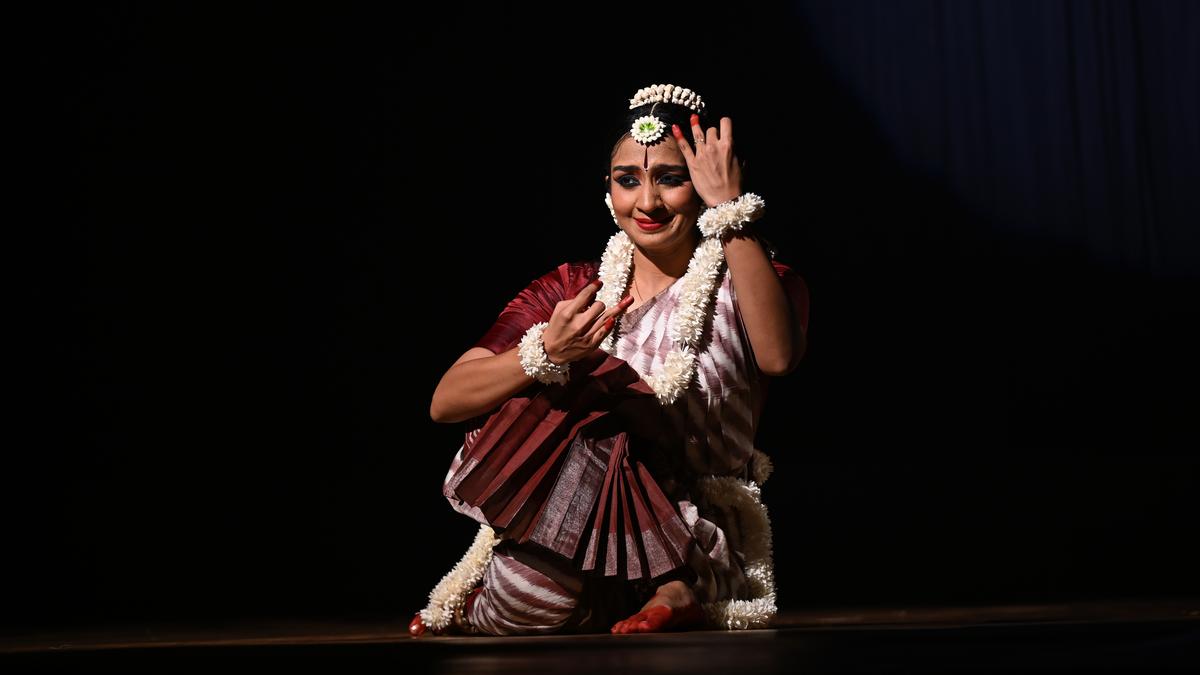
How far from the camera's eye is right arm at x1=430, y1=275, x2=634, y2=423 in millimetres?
1725

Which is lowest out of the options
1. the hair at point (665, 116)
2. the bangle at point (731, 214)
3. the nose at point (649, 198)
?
the bangle at point (731, 214)

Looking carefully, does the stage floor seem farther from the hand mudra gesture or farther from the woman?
the hand mudra gesture

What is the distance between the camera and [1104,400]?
4.62 metres

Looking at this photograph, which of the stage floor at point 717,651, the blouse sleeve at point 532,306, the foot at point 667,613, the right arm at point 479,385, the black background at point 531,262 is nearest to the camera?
the stage floor at point 717,651

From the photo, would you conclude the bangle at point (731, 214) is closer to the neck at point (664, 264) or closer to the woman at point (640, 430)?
the woman at point (640, 430)

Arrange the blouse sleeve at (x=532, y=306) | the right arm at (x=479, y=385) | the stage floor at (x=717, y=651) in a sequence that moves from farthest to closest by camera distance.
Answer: the blouse sleeve at (x=532, y=306)
the right arm at (x=479, y=385)
the stage floor at (x=717, y=651)

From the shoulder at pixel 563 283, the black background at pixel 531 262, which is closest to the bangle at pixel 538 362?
the shoulder at pixel 563 283

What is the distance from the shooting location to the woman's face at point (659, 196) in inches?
76.7

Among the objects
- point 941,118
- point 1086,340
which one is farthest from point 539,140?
point 1086,340

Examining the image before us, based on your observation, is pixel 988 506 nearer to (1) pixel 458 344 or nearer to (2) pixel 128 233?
(1) pixel 458 344

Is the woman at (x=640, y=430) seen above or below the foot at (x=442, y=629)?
above

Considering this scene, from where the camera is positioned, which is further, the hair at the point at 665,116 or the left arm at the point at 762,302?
the hair at the point at 665,116

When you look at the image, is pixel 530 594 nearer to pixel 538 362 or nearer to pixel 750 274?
pixel 538 362

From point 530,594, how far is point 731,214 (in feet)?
1.87
